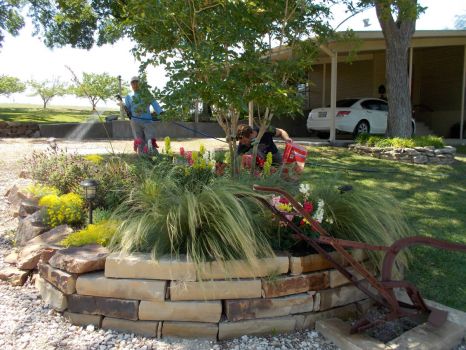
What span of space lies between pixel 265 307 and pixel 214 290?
1.15ft

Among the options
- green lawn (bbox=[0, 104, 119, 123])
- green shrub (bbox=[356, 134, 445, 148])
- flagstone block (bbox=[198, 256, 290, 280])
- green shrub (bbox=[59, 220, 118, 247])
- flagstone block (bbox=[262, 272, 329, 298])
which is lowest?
flagstone block (bbox=[262, 272, 329, 298])

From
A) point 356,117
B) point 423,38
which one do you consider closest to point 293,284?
point 356,117

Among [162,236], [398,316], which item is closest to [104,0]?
[162,236]

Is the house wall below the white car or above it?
above

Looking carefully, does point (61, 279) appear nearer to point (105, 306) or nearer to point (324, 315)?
point (105, 306)

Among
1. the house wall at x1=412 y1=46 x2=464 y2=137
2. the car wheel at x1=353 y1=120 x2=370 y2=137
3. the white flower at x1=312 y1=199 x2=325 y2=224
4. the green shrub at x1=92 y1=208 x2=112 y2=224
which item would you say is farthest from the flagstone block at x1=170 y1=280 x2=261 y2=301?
the house wall at x1=412 y1=46 x2=464 y2=137

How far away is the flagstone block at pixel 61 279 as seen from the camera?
113 inches

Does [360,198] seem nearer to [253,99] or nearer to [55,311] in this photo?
[253,99]

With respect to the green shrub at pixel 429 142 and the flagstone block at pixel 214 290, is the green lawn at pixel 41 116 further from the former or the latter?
the flagstone block at pixel 214 290

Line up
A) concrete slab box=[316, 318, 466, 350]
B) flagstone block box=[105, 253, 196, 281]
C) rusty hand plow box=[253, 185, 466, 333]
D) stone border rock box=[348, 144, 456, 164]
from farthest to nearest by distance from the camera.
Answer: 1. stone border rock box=[348, 144, 456, 164]
2. flagstone block box=[105, 253, 196, 281]
3. concrete slab box=[316, 318, 466, 350]
4. rusty hand plow box=[253, 185, 466, 333]

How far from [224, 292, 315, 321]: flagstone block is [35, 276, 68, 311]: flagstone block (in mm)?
1078

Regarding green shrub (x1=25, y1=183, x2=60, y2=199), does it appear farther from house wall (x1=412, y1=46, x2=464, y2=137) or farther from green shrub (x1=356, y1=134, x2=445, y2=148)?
house wall (x1=412, y1=46, x2=464, y2=137)

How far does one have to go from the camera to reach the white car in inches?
493

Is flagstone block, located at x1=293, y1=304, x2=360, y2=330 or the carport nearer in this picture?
flagstone block, located at x1=293, y1=304, x2=360, y2=330
